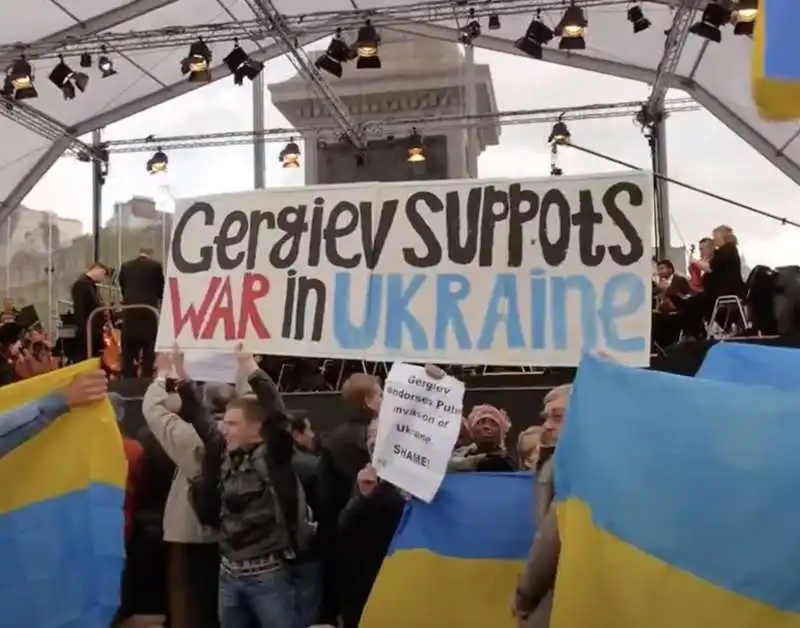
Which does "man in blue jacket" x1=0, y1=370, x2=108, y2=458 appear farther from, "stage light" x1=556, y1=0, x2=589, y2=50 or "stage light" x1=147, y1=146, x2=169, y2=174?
"stage light" x1=147, y1=146, x2=169, y2=174

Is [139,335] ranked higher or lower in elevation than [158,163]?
lower

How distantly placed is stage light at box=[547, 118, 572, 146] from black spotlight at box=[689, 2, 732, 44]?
11.9ft

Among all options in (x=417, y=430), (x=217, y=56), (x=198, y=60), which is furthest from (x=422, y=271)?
(x=217, y=56)

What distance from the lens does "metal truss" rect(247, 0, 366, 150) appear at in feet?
42.1

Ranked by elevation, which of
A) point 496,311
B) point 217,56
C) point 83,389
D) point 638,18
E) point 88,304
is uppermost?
point 217,56

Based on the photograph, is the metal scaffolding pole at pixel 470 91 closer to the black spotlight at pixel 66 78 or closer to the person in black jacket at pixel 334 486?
the black spotlight at pixel 66 78

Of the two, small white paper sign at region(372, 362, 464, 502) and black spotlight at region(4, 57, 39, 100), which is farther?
black spotlight at region(4, 57, 39, 100)

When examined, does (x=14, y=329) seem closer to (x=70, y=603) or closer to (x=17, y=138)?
(x=17, y=138)

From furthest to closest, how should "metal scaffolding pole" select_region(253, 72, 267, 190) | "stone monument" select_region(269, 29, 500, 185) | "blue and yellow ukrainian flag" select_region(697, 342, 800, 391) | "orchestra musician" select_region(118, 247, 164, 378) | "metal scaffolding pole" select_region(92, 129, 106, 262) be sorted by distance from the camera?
"metal scaffolding pole" select_region(92, 129, 106, 262)
"metal scaffolding pole" select_region(253, 72, 267, 190)
"stone monument" select_region(269, 29, 500, 185)
"orchestra musician" select_region(118, 247, 164, 378)
"blue and yellow ukrainian flag" select_region(697, 342, 800, 391)

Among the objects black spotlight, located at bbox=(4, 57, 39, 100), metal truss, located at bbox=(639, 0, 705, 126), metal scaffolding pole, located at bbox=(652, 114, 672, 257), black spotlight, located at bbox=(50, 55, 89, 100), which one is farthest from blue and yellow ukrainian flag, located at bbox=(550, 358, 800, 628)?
metal scaffolding pole, located at bbox=(652, 114, 672, 257)

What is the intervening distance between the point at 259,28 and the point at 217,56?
92.0 inches

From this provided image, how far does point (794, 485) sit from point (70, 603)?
8.11ft

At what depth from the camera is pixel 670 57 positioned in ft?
44.8

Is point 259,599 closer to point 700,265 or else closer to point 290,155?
point 700,265
